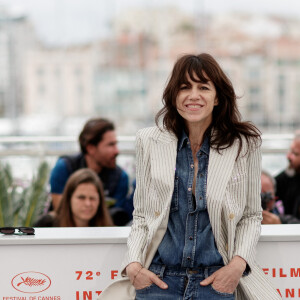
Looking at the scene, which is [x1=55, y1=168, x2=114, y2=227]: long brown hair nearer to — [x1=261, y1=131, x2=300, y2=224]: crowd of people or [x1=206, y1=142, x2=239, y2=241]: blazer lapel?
[x1=261, y1=131, x2=300, y2=224]: crowd of people

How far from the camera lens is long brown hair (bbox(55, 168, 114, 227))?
3.67m

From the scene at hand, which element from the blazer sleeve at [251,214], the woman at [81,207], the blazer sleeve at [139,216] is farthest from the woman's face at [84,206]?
the blazer sleeve at [251,214]

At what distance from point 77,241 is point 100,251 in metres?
0.08

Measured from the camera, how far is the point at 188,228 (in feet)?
6.02

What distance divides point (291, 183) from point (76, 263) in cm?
286

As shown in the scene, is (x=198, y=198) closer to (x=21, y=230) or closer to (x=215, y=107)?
(x=215, y=107)

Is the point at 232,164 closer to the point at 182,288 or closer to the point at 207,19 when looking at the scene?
the point at 182,288

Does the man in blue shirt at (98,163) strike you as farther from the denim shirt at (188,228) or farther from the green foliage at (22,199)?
the denim shirt at (188,228)

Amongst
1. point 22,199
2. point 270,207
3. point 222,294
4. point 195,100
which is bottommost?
point 22,199

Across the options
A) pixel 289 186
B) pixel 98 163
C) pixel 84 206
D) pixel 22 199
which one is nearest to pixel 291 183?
pixel 289 186

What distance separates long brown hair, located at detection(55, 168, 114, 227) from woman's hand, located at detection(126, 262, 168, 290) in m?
1.79

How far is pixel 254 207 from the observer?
6.20 ft

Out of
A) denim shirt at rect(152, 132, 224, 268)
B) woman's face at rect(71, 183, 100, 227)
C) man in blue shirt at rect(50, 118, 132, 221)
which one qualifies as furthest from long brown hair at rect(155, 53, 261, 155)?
man in blue shirt at rect(50, 118, 132, 221)

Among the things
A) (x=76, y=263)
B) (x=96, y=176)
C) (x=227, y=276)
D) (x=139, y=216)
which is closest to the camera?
(x=227, y=276)
